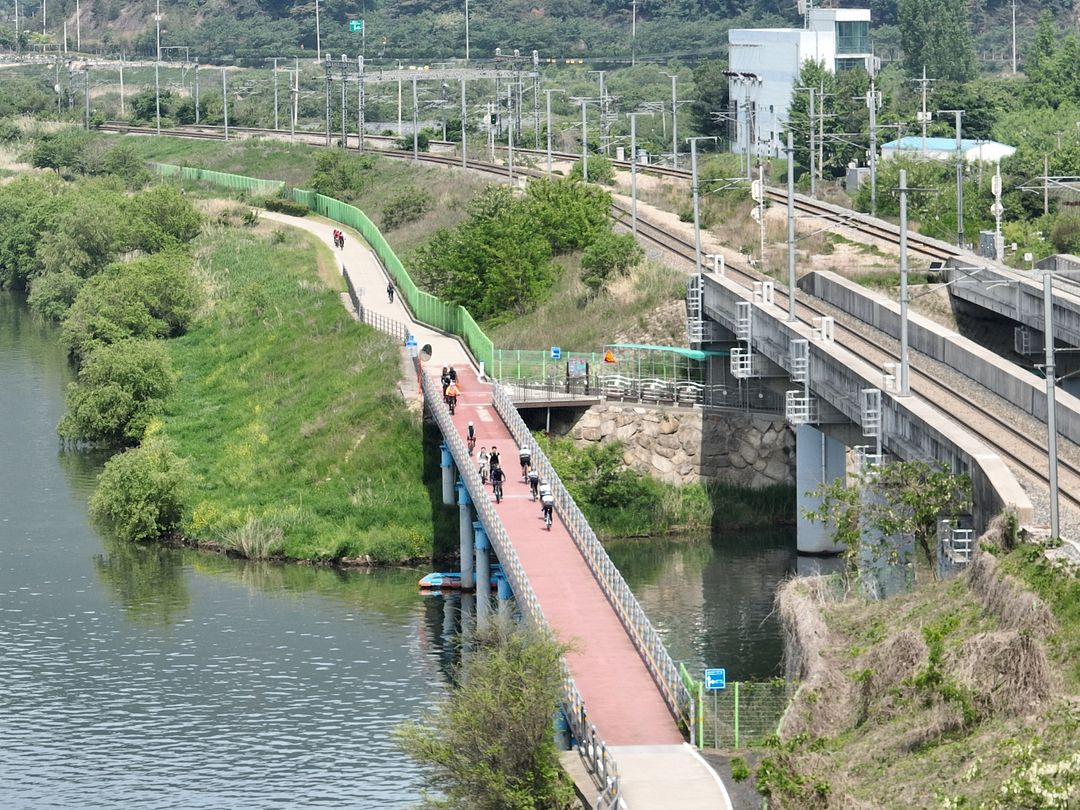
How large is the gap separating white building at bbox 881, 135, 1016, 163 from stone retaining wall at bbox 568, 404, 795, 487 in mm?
56208

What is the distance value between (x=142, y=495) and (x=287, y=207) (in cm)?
7474

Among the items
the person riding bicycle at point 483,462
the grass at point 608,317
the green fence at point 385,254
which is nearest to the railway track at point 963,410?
the grass at point 608,317

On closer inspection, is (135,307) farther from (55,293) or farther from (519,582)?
(519,582)

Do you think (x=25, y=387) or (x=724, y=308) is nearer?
(x=724, y=308)

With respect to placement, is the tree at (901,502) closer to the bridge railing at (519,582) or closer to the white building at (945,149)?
the bridge railing at (519,582)

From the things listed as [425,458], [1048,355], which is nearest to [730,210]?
[425,458]

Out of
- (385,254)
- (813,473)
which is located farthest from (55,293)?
(813,473)

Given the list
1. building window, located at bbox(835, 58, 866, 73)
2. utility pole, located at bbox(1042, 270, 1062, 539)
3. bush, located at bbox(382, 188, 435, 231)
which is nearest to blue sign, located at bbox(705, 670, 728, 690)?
utility pole, located at bbox(1042, 270, 1062, 539)

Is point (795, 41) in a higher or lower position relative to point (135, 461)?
higher

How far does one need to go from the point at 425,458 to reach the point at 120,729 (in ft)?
97.6

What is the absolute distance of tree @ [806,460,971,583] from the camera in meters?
60.2

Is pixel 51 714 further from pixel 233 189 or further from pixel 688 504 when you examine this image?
pixel 233 189

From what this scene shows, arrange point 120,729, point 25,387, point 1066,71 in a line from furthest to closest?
point 1066,71
point 25,387
point 120,729

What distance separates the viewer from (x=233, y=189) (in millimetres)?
171125
